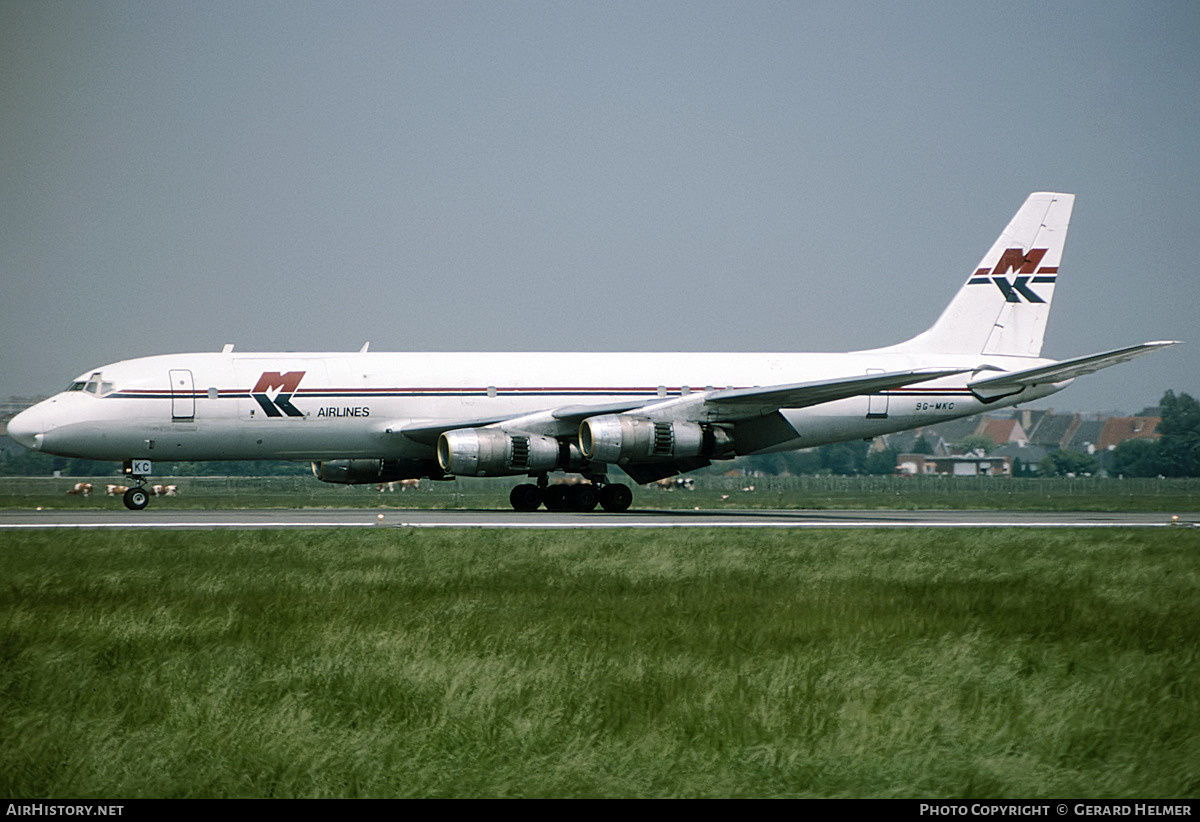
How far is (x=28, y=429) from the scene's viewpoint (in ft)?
97.6

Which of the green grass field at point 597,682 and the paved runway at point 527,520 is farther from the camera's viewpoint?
the paved runway at point 527,520

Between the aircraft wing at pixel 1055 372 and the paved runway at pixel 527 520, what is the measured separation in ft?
10.7

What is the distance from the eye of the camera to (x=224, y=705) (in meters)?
8.59

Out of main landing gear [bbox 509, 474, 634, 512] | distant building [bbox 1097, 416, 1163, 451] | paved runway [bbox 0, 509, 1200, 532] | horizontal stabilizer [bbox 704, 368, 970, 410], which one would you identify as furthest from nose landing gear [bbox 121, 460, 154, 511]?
distant building [bbox 1097, 416, 1163, 451]

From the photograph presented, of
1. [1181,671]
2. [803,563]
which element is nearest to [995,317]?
[803,563]

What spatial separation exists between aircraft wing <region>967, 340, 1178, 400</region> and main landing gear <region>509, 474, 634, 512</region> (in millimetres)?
9872

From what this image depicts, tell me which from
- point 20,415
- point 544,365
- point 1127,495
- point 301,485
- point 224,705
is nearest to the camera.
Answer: point 224,705

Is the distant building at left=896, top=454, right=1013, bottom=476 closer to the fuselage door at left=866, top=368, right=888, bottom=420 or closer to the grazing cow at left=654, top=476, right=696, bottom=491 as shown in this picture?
the grazing cow at left=654, top=476, right=696, bottom=491

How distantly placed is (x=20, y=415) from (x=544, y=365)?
12.1 m

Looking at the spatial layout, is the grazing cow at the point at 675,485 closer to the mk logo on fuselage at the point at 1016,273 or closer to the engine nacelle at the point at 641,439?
the mk logo on fuselage at the point at 1016,273

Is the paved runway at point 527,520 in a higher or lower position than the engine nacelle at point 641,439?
lower

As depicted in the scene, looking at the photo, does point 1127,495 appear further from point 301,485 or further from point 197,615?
point 197,615

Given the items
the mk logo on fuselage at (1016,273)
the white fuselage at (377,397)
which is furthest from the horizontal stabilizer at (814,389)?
the mk logo on fuselage at (1016,273)

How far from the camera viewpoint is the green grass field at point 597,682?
7297 millimetres
